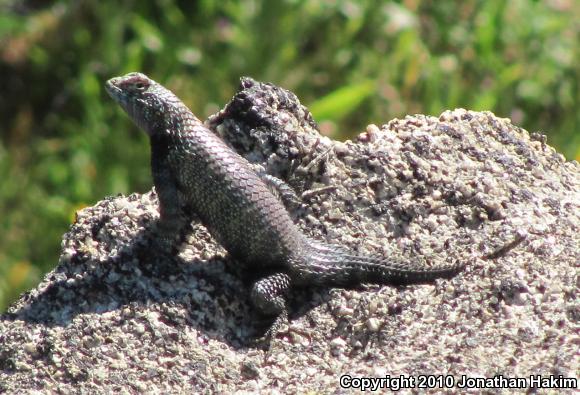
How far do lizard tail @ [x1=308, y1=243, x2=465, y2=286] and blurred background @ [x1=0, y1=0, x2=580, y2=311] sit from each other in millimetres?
3154

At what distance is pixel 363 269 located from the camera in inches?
151

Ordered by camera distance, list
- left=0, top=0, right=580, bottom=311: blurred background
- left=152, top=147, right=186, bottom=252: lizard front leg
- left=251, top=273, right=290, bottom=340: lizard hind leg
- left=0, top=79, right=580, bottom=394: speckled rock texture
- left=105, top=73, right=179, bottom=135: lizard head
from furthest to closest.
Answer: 1. left=0, top=0, right=580, bottom=311: blurred background
2. left=105, top=73, right=179, bottom=135: lizard head
3. left=152, top=147, right=186, bottom=252: lizard front leg
4. left=251, top=273, right=290, bottom=340: lizard hind leg
5. left=0, top=79, right=580, bottom=394: speckled rock texture

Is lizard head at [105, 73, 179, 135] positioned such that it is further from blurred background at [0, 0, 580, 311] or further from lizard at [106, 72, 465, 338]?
blurred background at [0, 0, 580, 311]

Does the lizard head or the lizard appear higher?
the lizard head

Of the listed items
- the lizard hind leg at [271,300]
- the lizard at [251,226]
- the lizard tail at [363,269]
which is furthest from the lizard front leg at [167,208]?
the lizard tail at [363,269]

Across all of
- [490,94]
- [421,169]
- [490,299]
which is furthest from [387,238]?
[490,94]

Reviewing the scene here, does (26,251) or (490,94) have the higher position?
(490,94)

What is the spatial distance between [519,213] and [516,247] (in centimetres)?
21

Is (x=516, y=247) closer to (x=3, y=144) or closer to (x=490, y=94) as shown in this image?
(x=490, y=94)

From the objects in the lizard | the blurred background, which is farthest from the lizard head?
the blurred background

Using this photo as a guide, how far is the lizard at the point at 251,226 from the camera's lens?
3.81 meters

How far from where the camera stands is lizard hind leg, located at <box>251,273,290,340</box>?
374 cm

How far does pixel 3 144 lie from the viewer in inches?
309

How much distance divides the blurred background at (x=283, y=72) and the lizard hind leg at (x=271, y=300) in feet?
10.5
